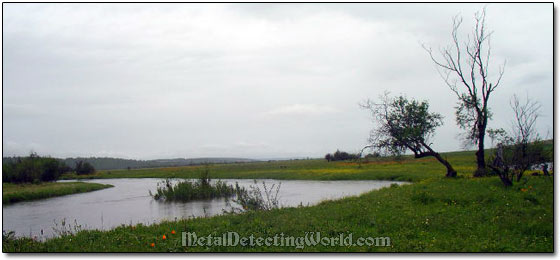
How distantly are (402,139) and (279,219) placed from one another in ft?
46.8

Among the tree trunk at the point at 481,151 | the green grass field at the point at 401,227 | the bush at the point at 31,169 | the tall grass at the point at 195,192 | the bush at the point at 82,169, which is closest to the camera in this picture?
the green grass field at the point at 401,227

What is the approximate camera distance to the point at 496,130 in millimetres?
17625

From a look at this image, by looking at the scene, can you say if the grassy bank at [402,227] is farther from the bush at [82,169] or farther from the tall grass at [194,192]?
the bush at [82,169]

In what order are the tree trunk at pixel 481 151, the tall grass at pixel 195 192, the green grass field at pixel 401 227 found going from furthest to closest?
1. the tall grass at pixel 195 192
2. the tree trunk at pixel 481 151
3. the green grass field at pixel 401 227

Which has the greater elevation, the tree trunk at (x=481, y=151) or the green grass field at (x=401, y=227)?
the tree trunk at (x=481, y=151)

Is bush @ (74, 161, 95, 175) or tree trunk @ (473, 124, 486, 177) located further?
bush @ (74, 161, 95, 175)

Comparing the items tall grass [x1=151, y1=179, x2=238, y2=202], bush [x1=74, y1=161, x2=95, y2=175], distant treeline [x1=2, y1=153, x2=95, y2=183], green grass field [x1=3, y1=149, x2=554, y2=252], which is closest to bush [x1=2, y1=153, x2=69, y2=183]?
distant treeline [x1=2, y1=153, x2=95, y2=183]

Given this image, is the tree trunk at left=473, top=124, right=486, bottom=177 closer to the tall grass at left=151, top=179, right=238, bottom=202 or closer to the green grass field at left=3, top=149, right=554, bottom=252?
the green grass field at left=3, top=149, right=554, bottom=252

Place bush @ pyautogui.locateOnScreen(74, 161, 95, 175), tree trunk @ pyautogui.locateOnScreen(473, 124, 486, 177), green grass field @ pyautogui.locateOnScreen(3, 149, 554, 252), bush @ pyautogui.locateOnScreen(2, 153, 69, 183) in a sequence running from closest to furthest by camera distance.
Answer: green grass field @ pyautogui.locateOnScreen(3, 149, 554, 252), tree trunk @ pyautogui.locateOnScreen(473, 124, 486, 177), bush @ pyautogui.locateOnScreen(2, 153, 69, 183), bush @ pyautogui.locateOnScreen(74, 161, 95, 175)

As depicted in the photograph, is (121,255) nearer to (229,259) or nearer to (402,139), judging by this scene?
(229,259)

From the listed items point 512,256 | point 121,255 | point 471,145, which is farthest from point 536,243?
point 471,145

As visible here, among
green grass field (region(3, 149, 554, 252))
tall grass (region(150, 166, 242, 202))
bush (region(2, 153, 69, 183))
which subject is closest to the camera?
green grass field (region(3, 149, 554, 252))

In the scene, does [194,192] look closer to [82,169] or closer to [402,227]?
[402,227]

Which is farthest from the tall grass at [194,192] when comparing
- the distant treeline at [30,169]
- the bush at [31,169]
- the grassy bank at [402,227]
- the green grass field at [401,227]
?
the bush at [31,169]
